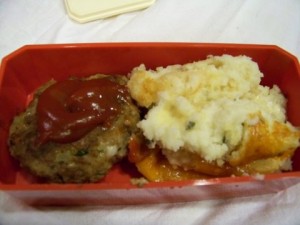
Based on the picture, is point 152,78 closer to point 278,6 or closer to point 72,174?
point 72,174

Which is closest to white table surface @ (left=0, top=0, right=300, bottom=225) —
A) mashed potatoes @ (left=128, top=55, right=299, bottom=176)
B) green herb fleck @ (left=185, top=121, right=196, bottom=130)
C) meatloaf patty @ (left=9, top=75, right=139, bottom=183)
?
mashed potatoes @ (left=128, top=55, right=299, bottom=176)

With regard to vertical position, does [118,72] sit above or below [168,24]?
below

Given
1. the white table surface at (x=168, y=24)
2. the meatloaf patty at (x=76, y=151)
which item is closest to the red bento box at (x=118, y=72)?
the meatloaf patty at (x=76, y=151)

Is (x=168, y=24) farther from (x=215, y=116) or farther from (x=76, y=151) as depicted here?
(x=76, y=151)

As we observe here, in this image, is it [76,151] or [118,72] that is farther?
[118,72]

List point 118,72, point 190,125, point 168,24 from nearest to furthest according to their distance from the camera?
point 190,125 < point 118,72 < point 168,24

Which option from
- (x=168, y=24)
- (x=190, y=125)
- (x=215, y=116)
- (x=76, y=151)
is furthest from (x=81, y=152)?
(x=168, y=24)

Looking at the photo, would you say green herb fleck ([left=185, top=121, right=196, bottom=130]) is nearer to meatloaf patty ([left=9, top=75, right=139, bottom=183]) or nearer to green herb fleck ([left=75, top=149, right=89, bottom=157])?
meatloaf patty ([left=9, top=75, right=139, bottom=183])
